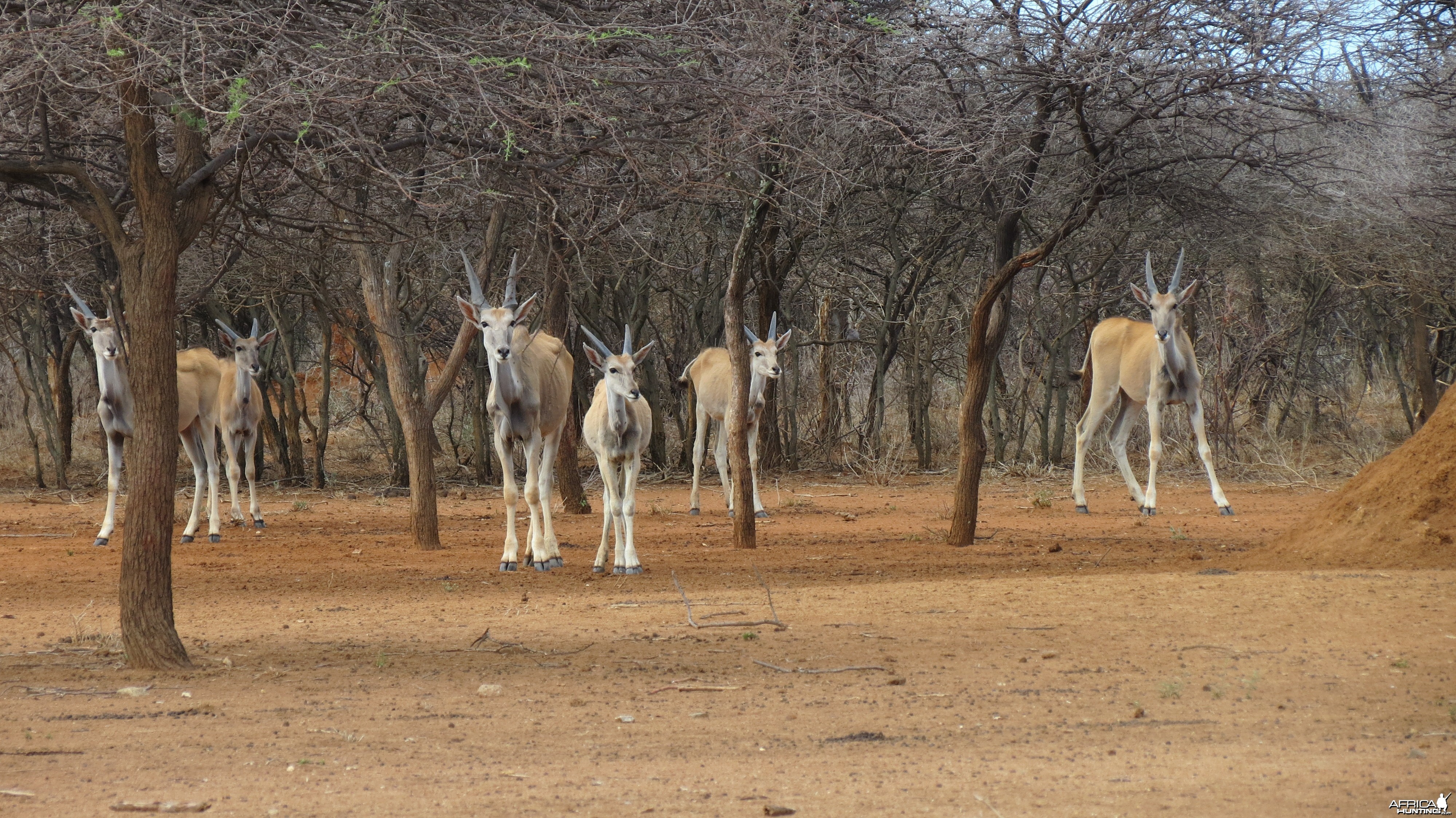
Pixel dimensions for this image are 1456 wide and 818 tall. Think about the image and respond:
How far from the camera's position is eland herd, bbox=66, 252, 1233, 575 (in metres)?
10.6

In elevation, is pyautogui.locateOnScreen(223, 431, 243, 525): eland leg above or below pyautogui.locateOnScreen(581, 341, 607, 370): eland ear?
below

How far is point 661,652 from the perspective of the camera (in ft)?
23.5

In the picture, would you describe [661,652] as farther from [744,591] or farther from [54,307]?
[54,307]

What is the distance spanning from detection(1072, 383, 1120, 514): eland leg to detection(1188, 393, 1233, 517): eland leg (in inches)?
38.9

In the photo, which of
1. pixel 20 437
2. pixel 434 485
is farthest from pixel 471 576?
pixel 20 437

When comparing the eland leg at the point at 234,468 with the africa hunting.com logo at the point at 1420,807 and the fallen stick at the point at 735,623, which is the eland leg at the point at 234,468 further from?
the africa hunting.com logo at the point at 1420,807

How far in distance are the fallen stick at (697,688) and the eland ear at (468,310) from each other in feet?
16.8

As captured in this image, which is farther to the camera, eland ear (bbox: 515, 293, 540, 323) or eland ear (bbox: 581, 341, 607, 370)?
eland ear (bbox: 581, 341, 607, 370)

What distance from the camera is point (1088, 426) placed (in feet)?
52.3

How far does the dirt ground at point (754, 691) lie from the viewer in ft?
14.9

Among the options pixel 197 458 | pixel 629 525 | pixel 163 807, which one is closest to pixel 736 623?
pixel 629 525

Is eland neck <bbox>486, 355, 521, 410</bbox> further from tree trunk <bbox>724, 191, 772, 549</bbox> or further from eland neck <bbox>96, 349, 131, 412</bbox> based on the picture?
eland neck <bbox>96, 349, 131, 412</bbox>

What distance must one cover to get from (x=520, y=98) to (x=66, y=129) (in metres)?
3.15

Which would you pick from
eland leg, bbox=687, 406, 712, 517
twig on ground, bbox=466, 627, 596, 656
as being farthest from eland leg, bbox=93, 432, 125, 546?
twig on ground, bbox=466, 627, 596, 656
